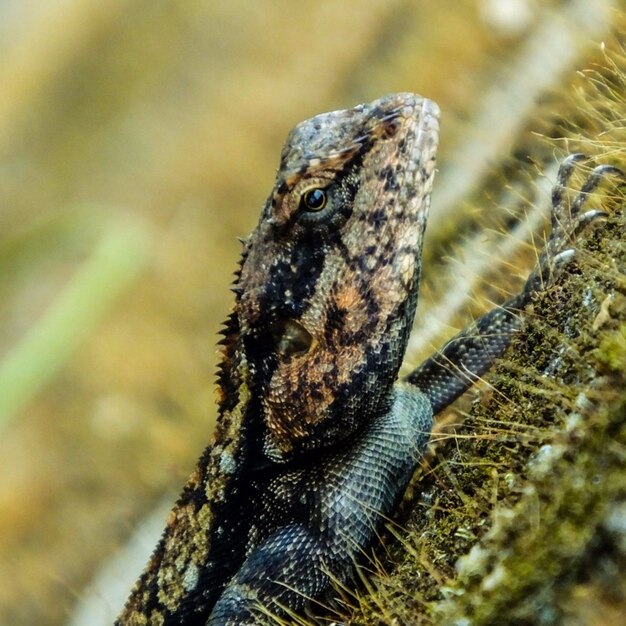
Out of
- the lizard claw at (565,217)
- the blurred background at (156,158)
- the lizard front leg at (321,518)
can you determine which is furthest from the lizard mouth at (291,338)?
the blurred background at (156,158)

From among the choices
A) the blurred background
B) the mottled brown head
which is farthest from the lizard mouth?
the blurred background

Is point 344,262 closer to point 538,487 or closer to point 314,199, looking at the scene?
point 314,199

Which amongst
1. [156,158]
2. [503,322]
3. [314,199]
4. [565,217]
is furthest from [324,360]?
[156,158]

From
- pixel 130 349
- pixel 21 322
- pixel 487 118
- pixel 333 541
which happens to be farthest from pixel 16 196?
pixel 333 541

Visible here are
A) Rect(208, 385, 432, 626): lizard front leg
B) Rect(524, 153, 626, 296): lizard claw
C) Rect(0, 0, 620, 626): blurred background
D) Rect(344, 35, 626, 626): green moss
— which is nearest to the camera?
Rect(344, 35, 626, 626): green moss

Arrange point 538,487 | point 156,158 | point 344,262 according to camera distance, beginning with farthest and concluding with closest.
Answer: point 156,158 → point 344,262 → point 538,487

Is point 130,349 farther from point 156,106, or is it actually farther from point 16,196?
point 156,106

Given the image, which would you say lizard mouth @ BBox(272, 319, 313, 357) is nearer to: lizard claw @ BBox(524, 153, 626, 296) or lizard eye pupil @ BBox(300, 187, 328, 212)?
lizard eye pupil @ BBox(300, 187, 328, 212)

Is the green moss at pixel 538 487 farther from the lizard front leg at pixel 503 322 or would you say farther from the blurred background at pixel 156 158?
the blurred background at pixel 156 158
